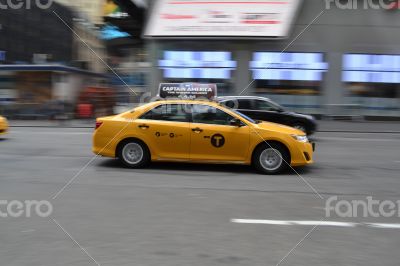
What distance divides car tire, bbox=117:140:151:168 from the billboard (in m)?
13.2

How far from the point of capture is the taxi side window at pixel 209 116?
9312mm

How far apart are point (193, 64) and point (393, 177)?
49.1 ft

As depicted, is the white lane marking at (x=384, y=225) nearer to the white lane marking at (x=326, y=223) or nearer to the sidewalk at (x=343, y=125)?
the white lane marking at (x=326, y=223)

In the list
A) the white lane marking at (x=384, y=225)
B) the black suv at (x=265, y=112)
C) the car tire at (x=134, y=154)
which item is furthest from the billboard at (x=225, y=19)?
the white lane marking at (x=384, y=225)

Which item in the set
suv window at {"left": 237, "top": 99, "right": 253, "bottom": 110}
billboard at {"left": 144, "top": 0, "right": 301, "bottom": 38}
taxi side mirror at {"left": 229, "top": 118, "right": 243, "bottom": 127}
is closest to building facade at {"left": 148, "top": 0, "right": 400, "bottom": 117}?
billboard at {"left": 144, "top": 0, "right": 301, "bottom": 38}

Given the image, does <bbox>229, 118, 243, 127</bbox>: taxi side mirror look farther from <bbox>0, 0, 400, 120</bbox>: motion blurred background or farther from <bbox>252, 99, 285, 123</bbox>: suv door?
<bbox>0, 0, 400, 120</bbox>: motion blurred background

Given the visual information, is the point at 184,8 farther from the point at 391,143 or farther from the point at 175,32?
the point at 391,143

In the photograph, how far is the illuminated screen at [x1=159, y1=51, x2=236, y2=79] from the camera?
22766 mm

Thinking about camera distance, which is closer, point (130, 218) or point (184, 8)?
point (130, 218)

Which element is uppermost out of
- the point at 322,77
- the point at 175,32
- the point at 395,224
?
the point at 175,32

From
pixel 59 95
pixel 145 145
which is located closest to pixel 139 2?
pixel 59 95

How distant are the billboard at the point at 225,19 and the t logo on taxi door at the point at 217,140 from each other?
43.5 ft

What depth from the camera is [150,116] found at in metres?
9.59

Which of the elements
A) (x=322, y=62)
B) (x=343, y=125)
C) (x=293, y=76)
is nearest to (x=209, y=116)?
(x=343, y=125)
